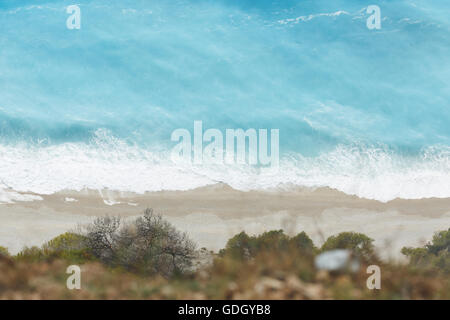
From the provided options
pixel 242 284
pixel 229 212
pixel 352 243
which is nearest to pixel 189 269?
pixel 242 284

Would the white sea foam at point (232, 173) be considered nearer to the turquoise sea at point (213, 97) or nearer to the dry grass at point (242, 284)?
the turquoise sea at point (213, 97)

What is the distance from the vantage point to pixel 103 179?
10875 mm

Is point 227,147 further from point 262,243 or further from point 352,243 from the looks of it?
point 352,243

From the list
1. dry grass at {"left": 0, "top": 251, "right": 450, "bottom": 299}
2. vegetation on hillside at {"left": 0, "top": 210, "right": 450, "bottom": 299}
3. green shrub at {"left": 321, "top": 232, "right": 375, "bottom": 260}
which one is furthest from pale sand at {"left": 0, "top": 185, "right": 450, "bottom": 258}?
dry grass at {"left": 0, "top": 251, "right": 450, "bottom": 299}

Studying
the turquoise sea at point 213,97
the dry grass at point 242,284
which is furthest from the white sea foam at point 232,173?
the dry grass at point 242,284

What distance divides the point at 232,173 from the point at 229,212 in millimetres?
860

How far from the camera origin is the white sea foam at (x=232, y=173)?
34.8 ft

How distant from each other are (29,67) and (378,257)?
9.75 metres

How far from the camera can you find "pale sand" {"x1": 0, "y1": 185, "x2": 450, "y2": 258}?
1001cm

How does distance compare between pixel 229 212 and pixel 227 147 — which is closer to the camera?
pixel 229 212

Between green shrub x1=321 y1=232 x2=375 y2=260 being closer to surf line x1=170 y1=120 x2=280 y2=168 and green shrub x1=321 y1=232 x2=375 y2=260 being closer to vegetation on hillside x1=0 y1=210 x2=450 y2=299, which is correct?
vegetation on hillside x1=0 y1=210 x2=450 y2=299

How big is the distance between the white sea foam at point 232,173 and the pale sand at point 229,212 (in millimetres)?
181

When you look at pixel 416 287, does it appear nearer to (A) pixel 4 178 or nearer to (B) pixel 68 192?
(B) pixel 68 192

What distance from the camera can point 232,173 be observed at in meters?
10.6
